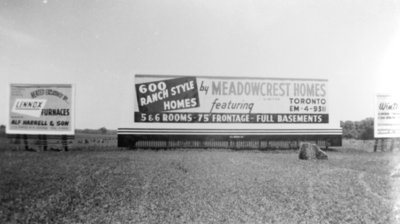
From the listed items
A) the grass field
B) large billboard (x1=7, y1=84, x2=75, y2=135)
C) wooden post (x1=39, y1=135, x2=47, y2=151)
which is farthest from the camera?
wooden post (x1=39, y1=135, x2=47, y2=151)

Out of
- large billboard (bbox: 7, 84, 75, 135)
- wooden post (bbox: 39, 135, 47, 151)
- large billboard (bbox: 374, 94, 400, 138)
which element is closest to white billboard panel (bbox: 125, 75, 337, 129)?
large billboard (bbox: 374, 94, 400, 138)

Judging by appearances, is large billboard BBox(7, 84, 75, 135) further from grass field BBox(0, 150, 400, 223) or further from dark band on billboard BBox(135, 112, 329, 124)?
dark band on billboard BBox(135, 112, 329, 124)

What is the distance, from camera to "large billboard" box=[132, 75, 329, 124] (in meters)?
3.41

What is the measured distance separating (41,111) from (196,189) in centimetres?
376

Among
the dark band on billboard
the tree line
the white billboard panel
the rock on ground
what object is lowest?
the rock on ground

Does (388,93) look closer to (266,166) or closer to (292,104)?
(292,104)

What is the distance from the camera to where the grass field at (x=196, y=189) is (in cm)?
→ 264

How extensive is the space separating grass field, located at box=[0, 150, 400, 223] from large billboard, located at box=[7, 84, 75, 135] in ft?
2.61

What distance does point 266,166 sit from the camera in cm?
399

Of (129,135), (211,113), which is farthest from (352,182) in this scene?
(129,135)

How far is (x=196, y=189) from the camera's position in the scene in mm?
3125

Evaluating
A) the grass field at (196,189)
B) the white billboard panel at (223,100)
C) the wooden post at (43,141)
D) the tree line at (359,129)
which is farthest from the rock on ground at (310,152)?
the wooden post at (43,141)

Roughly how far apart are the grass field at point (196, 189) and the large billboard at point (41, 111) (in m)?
0.80

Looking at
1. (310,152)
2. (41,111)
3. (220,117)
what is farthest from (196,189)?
(41,111)
